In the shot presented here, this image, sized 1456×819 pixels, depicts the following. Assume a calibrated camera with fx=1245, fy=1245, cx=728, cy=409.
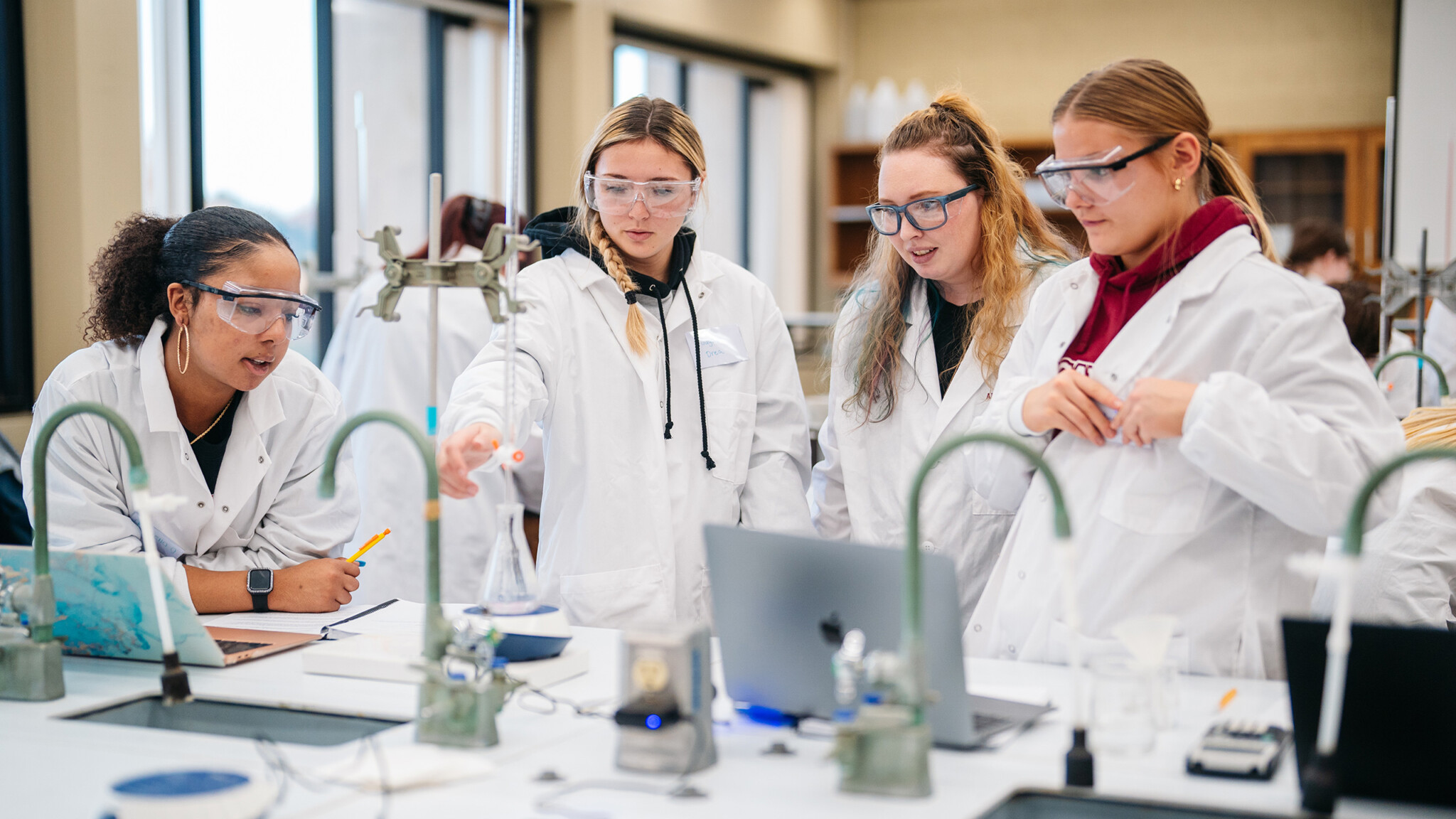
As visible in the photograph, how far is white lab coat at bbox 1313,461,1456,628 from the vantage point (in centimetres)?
215

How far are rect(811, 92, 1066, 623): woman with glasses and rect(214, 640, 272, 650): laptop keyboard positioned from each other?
1011 mm

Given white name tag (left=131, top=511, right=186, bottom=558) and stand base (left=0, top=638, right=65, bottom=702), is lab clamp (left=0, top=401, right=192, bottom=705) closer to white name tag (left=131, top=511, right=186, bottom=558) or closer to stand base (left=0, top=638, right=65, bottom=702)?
stand base (left=0, top=638, right=65, bottom=702)

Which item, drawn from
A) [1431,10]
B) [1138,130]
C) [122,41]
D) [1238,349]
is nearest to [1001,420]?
[1238,349]

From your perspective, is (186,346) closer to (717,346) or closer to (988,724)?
(717,346)

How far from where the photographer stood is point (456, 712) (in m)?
1.34

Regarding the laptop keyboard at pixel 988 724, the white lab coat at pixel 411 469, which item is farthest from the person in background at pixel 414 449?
the laptop keyboard at pixel 988 724

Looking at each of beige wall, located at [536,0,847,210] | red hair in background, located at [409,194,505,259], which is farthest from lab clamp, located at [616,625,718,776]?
beige wall, located at [536,0,847,210]

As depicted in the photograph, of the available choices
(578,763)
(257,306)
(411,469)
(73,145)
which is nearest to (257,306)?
(257,306)

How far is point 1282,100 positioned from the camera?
673cm

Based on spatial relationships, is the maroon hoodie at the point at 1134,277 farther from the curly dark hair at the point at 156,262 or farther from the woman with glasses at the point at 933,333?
the curly dark hair at the point at 156,262

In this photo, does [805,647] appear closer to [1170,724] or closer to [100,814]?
[1170,724]

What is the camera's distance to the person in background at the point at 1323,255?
15.1 feet

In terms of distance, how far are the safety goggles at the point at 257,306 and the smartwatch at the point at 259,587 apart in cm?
39

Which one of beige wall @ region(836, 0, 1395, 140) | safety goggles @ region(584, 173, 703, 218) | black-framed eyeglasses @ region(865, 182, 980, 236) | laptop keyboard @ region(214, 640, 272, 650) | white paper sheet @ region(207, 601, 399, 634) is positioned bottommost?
white paper sheet @ region(207, 601, 399, 634)
